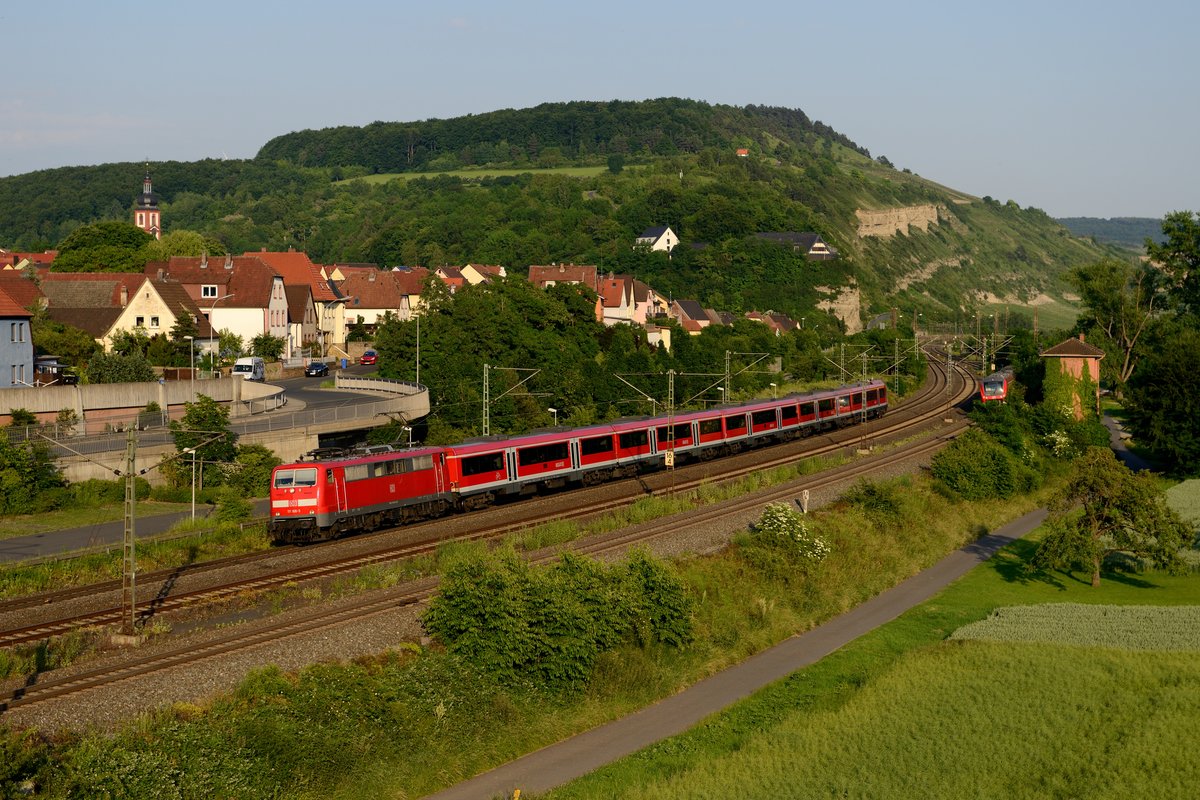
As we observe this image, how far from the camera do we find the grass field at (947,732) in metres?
23.3

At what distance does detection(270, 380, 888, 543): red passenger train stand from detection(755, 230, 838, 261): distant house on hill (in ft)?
334

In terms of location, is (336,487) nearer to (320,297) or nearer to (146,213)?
(320,297)

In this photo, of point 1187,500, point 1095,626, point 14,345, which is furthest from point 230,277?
point 1095,626

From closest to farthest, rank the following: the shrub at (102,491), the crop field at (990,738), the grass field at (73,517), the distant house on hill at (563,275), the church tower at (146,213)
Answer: the crop field at (990,738)
the grass field at (73,517)
the shrub at (102,491)
the distant house on hill at (563,275)
the church tower at (146,213)

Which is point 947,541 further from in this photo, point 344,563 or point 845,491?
point 344,563

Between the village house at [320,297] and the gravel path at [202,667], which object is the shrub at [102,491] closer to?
the gravel path at [202,667]

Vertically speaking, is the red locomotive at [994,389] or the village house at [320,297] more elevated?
the village house at [320,297]

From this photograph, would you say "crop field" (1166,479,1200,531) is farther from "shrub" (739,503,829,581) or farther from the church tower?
the church tower

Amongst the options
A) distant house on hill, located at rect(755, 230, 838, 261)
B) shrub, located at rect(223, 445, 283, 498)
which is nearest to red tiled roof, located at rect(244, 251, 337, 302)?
shrub, located at rect(223, 445, 283, 498)

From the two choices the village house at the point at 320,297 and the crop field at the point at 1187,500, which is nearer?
the crop field at the point at 1187,500

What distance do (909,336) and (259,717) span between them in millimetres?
114298

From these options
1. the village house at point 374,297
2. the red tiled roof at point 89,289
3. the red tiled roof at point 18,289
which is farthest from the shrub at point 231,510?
the village house at point 374,297

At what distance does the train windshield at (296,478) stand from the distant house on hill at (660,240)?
134 meters

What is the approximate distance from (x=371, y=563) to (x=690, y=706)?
11773 mm
